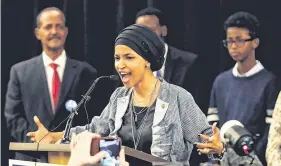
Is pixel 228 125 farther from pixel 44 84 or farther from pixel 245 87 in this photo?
pixel 44 84

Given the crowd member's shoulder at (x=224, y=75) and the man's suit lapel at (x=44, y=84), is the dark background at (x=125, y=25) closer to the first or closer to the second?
the crowd member's shoulder at (x=224, y=75)

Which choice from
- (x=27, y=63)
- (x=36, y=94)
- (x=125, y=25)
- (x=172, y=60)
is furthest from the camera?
(x=27, y=63)

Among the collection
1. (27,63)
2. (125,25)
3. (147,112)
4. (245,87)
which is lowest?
(147,112)

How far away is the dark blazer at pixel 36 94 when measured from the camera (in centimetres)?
570

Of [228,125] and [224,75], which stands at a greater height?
[224,75]

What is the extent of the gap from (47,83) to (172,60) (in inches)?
46.0

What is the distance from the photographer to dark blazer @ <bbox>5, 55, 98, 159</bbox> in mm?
5699

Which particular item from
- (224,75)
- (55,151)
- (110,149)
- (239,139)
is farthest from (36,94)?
(110,149)

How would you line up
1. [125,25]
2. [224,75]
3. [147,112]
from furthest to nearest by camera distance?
[125,25], [224,75], [147,112]

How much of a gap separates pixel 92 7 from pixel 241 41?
1.38m

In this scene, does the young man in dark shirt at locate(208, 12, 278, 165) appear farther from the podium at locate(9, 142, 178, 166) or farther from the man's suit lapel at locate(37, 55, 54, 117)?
the podium at locate(9, 142, 178, 166)

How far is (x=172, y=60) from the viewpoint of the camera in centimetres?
531

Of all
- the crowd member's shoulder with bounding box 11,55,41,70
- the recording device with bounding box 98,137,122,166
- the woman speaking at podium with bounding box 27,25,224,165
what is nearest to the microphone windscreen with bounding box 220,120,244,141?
the woman speaking at podium with bounding box 27,25,224,165

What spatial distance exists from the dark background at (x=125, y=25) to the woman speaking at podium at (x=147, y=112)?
1.49 m
